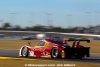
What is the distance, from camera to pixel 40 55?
51.5 feet

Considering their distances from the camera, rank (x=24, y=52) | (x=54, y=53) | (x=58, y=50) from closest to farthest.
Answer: (x=58, y=50) → (x=54, y=53) → (x=24, y=52)

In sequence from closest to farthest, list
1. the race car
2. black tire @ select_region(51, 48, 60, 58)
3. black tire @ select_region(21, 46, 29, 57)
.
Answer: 1. the race car
2. black tire @ select_region(51, 48, 60, 58)
3. black tire @ select_region(21, 46, 29, 57)

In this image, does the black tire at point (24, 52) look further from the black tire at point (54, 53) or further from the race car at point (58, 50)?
the black tire at point (54, 53)

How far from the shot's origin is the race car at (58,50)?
47.8ft

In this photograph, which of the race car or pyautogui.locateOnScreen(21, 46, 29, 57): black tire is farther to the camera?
pyautogui.locateOnScreen(21, 46, 29, 57): black tire

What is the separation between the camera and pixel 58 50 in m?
14.6

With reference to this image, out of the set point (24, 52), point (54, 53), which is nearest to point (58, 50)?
point (54, 53)

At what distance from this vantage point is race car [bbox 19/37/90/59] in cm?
1456

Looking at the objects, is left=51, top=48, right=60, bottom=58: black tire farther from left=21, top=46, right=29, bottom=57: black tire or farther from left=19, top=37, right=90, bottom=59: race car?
left=21, top=46, right=29, bottom=57: black tire

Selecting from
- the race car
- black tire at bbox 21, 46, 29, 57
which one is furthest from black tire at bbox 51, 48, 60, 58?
black tire at bbox 21, 46, 29, 57

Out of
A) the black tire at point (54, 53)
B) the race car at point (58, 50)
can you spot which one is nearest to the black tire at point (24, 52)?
the race car at point (58, 50)

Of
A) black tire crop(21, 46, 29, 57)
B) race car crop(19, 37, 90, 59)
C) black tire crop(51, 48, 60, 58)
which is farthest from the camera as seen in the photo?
black tire crop(21, 46, 29, 57)

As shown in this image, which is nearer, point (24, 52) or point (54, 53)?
point (54, 53)

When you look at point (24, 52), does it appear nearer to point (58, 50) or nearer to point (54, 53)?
point (54, 53)
